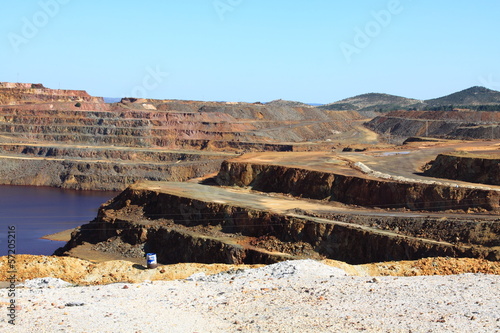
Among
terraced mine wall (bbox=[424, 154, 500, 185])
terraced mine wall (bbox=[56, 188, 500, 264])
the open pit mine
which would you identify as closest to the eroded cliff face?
the open pit mine

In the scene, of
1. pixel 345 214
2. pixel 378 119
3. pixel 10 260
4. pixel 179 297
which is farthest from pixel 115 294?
pixel 378 119

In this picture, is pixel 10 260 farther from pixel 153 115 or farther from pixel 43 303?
pixel 153 115

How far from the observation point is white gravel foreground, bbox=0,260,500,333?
1748 centimetres

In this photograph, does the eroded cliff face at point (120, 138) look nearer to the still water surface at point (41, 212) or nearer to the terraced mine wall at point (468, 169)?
the still water surface at point (41, 212)

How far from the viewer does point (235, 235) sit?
43.9 m

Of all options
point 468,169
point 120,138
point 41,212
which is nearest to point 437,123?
point 120,138

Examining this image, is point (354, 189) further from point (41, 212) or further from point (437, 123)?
point (437, 123)

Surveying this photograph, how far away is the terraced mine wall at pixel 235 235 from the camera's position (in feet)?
123

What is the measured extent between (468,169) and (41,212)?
138ft

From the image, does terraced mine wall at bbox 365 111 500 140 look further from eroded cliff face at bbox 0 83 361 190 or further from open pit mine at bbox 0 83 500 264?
open pit mine at bbox 0 83 500 264

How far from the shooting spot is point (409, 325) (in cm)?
1714

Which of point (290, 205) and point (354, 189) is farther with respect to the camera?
point (354, 189)

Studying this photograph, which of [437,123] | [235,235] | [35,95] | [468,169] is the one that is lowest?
[235,235]

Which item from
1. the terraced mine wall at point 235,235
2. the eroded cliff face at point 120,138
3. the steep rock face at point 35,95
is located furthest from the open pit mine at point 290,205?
the steep rock face at point 35,95
